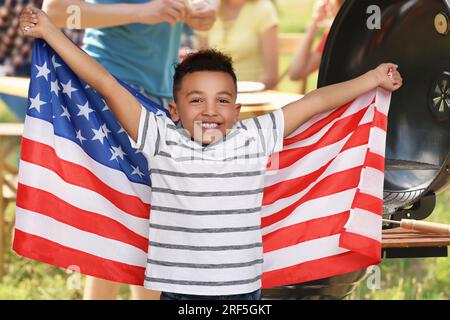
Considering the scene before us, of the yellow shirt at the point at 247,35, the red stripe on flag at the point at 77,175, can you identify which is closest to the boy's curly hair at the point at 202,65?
the red stripe on flag at the point at 77,175

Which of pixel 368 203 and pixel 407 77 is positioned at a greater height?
pixel 407 77

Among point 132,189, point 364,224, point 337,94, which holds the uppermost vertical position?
point 337,94

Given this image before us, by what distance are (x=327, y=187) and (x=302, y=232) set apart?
0.15m

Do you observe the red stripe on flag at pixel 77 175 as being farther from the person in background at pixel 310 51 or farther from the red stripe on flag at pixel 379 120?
the person in background at pixel 310 51

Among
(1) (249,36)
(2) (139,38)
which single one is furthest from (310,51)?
(2) (139,38)

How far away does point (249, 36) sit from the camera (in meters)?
5.80

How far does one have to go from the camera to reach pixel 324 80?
3.60 meters

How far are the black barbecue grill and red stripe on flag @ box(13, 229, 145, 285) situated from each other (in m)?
0.82

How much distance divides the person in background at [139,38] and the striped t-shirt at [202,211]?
1.11 metres

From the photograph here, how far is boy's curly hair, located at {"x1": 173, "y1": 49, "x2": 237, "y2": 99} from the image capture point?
116 inches

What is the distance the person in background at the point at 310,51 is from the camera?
593cm

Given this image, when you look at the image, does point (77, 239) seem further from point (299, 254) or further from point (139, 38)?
point (139, 38)
